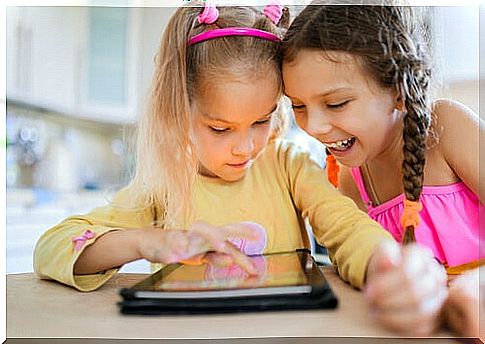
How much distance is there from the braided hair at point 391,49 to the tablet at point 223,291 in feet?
0.48

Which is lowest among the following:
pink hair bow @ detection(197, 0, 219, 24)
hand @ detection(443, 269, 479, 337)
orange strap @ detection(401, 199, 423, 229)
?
hand @ detection(443, 269, 479, 337)

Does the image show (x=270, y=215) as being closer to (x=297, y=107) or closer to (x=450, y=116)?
(x=297, y=107)

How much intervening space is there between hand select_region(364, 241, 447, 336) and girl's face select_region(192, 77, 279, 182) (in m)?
0.23

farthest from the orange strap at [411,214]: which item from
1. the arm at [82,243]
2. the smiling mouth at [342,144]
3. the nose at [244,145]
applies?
the arm at [82,243]

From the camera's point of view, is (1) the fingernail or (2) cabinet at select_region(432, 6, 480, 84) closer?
(1) the fingernail

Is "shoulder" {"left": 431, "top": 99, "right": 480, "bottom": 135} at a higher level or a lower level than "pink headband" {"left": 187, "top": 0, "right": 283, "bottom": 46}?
lower

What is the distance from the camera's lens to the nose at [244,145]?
0.81 meters

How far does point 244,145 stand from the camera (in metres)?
0.82

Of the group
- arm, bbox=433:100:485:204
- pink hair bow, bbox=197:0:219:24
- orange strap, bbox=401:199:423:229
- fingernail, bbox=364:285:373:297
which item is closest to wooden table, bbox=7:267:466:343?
fingernail, bbox=364:285:373:297

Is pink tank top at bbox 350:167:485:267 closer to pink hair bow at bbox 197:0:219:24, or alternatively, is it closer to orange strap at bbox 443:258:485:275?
orange strap at bbox 443:258:485:275

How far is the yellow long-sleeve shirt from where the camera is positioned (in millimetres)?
780

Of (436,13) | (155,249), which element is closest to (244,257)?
(155,249)

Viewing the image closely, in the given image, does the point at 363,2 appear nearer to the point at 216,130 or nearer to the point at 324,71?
the point at 324,71

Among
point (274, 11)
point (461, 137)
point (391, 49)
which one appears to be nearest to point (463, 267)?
point (461, 137)
